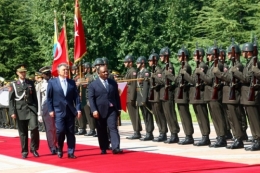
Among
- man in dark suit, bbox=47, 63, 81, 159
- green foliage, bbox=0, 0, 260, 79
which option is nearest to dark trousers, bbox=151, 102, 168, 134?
man in dark suit, bbox=47, 63, 81, 159

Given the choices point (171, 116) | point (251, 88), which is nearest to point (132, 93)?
point (171, 116)

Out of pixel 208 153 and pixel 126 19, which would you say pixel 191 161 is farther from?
pixel 126 19

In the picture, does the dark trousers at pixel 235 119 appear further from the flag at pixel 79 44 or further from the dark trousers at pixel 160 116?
the flag at pixel 79 44

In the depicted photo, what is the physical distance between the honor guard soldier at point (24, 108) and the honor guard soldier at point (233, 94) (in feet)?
12.9

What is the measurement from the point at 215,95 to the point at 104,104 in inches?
94.7

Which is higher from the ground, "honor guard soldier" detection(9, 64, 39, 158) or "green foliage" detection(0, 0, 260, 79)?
"green foliage" detection(0, 0, 260, 79)

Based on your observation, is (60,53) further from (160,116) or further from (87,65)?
(160,116)

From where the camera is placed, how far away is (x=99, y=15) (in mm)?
52000

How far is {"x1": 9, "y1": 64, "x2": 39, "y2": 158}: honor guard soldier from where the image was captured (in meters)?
16.6

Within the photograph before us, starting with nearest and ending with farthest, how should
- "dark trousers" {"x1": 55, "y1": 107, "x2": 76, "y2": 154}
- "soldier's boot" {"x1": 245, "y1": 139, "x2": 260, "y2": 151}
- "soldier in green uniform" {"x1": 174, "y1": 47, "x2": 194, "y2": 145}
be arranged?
1. "soldier's boot" {"x1": 245, "y1": 139, "x2": 260, "y2": 151}
2. "dark trousers" {"x1": 55, "y1": 107, "x2": 76, "y2": 154}
3. "soldier in green uniform" {"x1": 174, "y1": 47, "x2": 194, "y2": 145}

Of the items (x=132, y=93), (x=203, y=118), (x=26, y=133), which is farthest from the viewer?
(x=132, y=93)

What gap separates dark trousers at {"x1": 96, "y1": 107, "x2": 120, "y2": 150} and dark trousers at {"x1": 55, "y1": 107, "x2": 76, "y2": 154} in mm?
781

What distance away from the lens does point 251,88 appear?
50.4 feet

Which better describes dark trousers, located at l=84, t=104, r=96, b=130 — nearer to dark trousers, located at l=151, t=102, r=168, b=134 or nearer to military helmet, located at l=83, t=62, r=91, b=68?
military helmet, located at l=83, t=62, r=91, b=68
